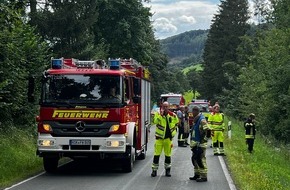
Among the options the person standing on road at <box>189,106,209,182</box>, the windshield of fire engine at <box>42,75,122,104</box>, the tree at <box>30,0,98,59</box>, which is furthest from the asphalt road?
the tree at <box>30,0,98,59</box>

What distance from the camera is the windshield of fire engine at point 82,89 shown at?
14.1 meters

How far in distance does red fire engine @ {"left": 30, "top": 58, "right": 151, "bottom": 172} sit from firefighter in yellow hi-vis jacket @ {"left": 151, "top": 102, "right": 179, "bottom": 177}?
2.63 feet

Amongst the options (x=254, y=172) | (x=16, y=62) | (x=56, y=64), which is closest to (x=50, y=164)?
(x=56, y=64)

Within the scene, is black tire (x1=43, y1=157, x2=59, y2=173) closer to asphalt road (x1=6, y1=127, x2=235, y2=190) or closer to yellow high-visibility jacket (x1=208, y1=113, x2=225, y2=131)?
asphalt road (x1=6, y1=127, x2=235, y2=190)

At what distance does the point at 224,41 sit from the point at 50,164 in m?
58.7

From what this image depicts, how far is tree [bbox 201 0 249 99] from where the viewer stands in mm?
71062

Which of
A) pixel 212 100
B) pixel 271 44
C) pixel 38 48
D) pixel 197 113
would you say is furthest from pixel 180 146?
pixel 212 100

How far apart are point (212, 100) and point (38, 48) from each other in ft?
173

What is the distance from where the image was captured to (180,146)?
25.5 meters

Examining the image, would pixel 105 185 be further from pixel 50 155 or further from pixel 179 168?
pixel 179 168

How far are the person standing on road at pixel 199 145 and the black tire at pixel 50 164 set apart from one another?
12.8 ft

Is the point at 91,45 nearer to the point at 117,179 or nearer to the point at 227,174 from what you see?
the point at 227,174

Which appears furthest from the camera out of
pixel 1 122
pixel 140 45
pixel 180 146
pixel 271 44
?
pixel 140 45

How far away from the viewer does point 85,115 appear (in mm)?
13820
